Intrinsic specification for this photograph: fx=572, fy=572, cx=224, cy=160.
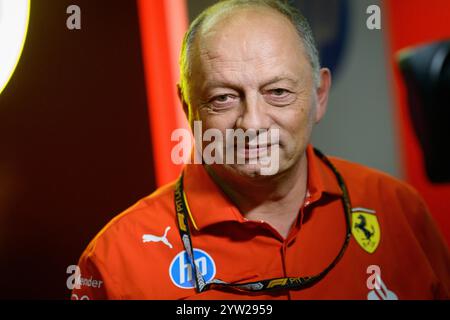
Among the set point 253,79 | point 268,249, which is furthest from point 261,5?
point 268,249

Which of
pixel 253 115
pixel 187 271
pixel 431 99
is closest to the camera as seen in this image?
pixel 253 115

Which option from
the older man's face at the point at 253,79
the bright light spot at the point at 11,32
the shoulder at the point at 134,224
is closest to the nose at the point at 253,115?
the older man's face at the point at 253,79

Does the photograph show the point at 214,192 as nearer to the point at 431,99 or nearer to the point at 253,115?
the point at 253,115

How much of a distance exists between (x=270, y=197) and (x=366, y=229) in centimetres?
25

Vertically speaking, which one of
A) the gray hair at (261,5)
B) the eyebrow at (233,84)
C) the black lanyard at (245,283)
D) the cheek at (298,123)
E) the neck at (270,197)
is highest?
the gray hair at (261,5)

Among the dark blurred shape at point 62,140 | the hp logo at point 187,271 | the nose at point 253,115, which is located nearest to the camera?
the nose at point 253,115

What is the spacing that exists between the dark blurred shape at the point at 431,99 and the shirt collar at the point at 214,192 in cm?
28

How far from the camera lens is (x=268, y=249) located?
4.33ft

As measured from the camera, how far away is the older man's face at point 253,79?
1.21m

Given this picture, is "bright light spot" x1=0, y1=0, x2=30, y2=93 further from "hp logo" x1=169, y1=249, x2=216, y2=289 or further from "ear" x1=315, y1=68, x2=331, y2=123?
"ear" x1=315, y1=68, x2=331, y2=123

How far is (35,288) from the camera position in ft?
4.86

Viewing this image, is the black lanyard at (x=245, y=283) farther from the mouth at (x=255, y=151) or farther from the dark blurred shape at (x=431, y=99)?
the dark blurred shape at (x=431, y=99)

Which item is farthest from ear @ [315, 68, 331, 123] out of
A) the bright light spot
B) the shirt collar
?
the bright light spot

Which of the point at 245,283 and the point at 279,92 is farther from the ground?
the point at 279,92
